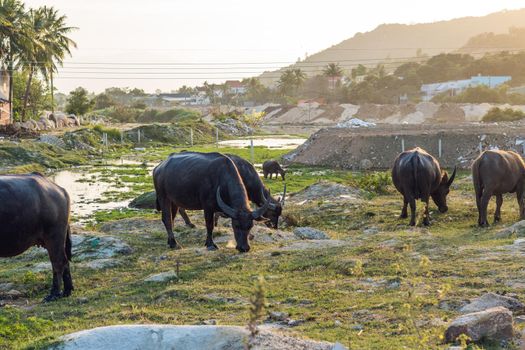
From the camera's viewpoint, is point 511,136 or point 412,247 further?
point 511,136

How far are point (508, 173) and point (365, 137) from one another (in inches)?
879

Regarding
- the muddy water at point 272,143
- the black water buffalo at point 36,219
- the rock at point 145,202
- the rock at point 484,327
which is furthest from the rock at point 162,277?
the muddy water at point 272,143

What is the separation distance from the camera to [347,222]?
1809 cm

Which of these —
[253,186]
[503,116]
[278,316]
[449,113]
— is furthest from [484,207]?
[449,113]

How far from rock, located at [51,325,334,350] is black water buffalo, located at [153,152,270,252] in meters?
6.60

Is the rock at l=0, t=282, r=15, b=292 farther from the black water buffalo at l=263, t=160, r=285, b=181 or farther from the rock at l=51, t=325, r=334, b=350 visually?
the black water buffalo at l=263, t=160, r=285, b=181

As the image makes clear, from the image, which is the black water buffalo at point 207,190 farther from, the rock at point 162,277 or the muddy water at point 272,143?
the muddy water at point 272,143

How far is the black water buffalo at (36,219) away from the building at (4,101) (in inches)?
1924

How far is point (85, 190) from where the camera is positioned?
96.1ft

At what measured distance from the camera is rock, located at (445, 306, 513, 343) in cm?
707

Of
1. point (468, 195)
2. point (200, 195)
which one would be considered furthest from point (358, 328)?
point (468, 195)

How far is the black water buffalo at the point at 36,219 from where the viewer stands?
10.0 meters

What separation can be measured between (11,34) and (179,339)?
56.0 metres

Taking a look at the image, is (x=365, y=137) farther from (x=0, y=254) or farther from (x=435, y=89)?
(x=435, y=89)
